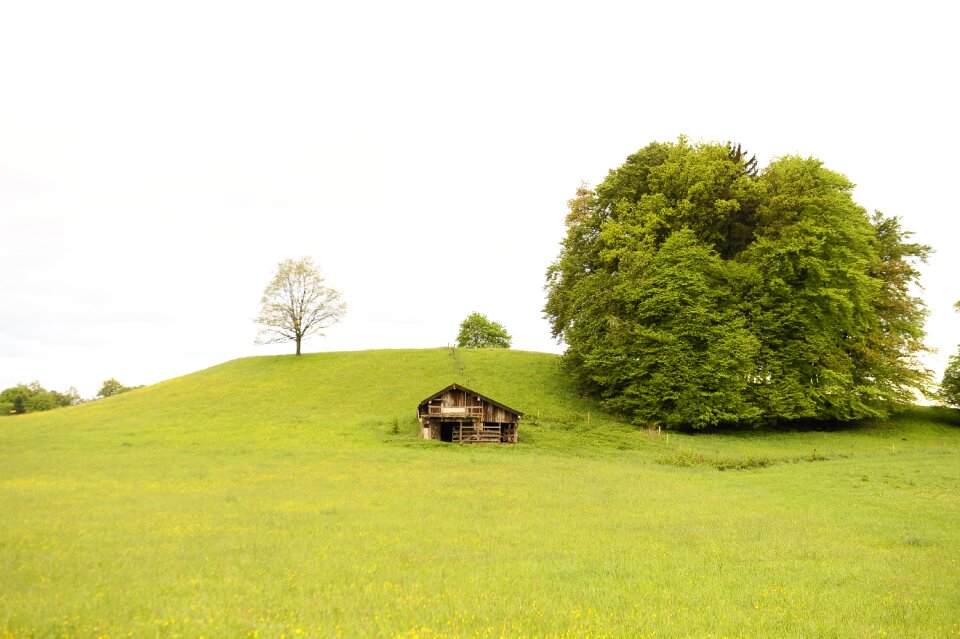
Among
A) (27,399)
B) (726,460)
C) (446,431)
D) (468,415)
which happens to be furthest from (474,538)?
(27,399)

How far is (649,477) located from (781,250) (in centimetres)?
2874

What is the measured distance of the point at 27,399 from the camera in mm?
114312

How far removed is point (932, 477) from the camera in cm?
3033

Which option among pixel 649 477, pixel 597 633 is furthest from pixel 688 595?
pixel 649 477

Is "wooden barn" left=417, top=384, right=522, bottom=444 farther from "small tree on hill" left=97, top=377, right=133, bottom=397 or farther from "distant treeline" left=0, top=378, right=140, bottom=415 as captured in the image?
"small tree on hill" left=97, top=377, right=133, bottom=397

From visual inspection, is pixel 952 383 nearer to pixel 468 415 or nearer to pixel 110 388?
pixel 468 415

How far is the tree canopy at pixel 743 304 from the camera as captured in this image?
4950cm

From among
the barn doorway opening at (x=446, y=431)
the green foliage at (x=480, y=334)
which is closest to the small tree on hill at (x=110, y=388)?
the green foliage at (x=480, y=334)

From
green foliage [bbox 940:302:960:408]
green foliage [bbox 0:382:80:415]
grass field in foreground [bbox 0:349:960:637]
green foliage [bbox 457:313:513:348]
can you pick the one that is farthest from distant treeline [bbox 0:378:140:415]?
green foliage [bbox 940:302:960:408]

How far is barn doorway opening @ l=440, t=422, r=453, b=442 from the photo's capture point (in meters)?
50.0

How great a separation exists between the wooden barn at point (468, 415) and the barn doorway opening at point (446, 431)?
1353mm

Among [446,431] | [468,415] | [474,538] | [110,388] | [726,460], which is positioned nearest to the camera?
[474,538]

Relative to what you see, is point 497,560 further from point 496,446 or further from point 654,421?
point 654,421

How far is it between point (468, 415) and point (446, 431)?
3.88 metres
